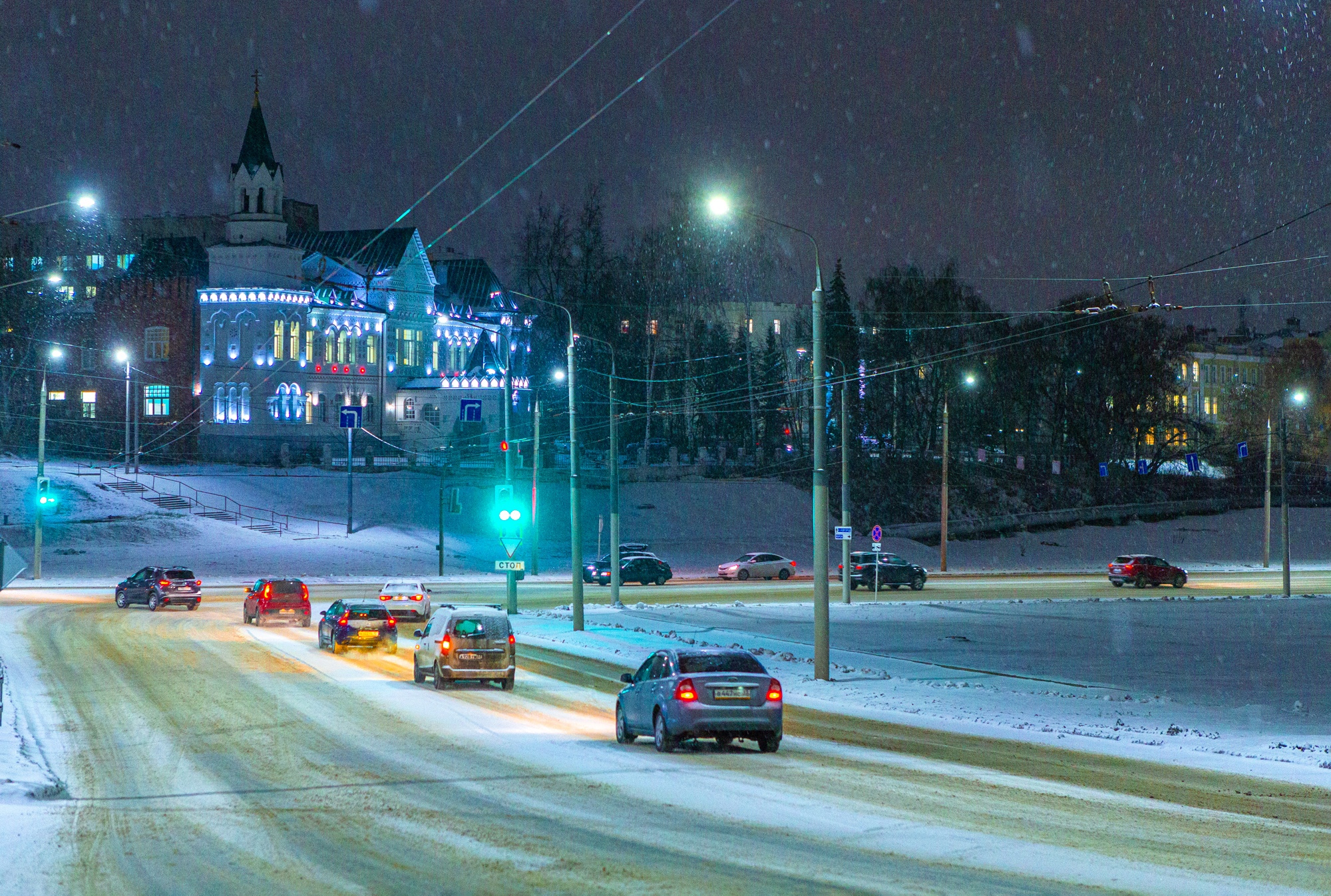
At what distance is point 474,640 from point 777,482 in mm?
60011

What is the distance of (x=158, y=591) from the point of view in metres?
43.5

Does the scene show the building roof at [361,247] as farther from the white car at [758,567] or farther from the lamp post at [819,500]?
the lamp post at [819,500]

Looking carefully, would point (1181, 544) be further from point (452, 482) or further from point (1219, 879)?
point (1219, 879)

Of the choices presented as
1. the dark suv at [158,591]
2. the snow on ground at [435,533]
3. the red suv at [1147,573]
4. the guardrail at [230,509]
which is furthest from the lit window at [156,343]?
the red suv at [1147,573]

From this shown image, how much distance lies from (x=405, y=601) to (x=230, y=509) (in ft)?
110

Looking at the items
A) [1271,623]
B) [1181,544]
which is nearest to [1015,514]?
[1181,544]

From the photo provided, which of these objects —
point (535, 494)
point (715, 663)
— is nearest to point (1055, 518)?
point (535, 494)

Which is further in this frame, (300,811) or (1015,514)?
(1015,514)

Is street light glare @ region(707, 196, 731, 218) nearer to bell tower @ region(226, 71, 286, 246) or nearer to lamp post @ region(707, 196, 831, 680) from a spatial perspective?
lamp post @ region(707, 196, 831, 680)

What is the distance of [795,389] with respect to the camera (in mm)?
89438

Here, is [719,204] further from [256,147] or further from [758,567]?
[256,147]

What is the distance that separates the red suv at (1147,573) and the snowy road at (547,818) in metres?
41.6

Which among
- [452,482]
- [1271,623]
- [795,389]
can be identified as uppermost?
[795,389]

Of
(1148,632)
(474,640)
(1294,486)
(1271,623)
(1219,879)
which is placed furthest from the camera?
(1294,486)
